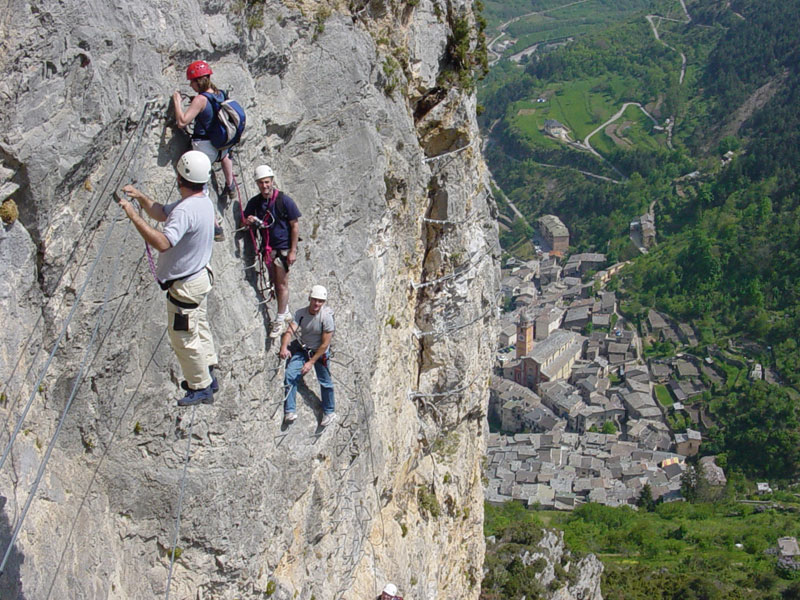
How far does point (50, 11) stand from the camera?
5637 mm

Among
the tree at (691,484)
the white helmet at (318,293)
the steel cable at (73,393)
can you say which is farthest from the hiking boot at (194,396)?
the tree at (691,484)

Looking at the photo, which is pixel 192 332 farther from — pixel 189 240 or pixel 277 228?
pixel 277 228

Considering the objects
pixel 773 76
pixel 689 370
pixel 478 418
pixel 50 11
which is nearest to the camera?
pixel 50 11

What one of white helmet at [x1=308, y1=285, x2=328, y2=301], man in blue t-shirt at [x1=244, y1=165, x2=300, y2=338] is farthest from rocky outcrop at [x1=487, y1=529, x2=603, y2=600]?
man in blue t-shirt at [x1=244, y1=165, x2=300, y2=338]

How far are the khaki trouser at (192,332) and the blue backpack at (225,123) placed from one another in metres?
1.24

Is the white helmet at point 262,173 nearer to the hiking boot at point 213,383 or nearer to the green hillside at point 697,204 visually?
the hiking boot at point 213,383

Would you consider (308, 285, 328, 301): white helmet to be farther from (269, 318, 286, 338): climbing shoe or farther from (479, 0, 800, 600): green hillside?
(479, 0, 800, 600): green hillside

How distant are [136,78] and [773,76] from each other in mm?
103176

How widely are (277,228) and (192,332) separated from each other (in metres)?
1.51

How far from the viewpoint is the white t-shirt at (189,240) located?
18.8 feet

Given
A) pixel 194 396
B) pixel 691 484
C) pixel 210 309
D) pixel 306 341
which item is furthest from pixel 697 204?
pixel 194 396

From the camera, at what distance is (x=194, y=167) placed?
5750 millimetres

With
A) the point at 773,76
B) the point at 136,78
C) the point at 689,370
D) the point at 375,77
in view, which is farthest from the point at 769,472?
the point at 773,76

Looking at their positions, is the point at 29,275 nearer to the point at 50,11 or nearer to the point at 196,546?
the point at 50,11
